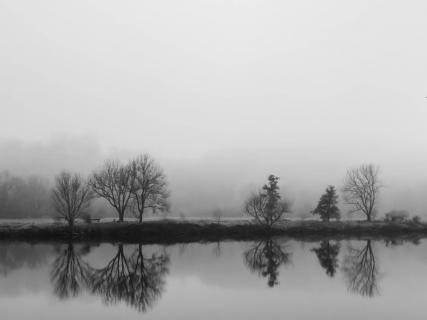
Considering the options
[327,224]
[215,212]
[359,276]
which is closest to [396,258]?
[359,276]

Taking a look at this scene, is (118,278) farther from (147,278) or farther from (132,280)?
(147,278)

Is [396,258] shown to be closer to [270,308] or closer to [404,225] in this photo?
[270,308]

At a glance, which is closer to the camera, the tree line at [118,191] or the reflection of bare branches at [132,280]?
the reflection of bare branches at [132,280]

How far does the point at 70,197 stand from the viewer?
2726 inches

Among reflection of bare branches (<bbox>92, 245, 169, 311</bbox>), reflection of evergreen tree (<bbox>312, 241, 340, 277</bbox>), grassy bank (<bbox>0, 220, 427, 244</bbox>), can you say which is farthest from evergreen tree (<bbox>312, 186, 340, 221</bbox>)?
reflection of bare branches (<bbox>92, 245, 169, 311</bbox>)

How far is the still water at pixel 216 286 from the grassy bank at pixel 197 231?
863 inches

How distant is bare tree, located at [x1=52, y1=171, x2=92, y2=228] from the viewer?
67.6m

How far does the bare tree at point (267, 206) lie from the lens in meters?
69.6

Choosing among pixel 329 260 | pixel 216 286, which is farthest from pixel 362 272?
pixel 216 286

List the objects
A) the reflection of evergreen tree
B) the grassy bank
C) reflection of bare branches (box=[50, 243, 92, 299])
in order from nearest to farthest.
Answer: reflection of bare branches (box=[50, 243, 92, 299])
the reflection of evergreen tree
the grassy bank

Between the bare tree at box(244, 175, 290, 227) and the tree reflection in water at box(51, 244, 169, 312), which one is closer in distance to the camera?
the tree reflection in water at box(51, 244, 169, 312)

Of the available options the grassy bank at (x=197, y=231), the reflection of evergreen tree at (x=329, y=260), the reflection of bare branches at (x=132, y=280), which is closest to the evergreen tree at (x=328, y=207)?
the grassy bank at (x=197, y=231)

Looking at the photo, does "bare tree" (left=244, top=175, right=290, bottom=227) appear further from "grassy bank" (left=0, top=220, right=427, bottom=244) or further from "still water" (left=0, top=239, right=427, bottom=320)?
"still water" (left=0, top=239, right=427, bottom=320)

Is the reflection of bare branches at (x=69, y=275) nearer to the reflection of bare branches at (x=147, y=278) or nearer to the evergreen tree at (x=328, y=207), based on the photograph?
the reflection of bare branches at (x=147, y=278)
